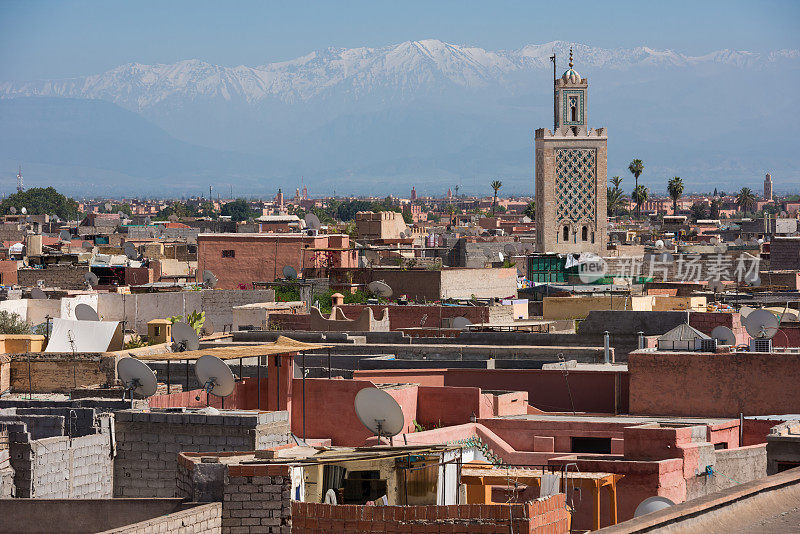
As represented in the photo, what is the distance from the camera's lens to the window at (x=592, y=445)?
15.2 meters

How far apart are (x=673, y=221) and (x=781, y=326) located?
7599 centimetres

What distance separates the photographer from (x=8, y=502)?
10117 mm

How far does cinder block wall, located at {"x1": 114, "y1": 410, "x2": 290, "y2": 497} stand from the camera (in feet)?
41.2

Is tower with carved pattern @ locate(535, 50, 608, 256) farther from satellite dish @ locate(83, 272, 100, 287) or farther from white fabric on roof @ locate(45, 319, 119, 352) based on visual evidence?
white fabric on roof @ locate(45, 319, 119, 352)

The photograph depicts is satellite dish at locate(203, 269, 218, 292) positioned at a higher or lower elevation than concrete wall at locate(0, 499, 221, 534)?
higher

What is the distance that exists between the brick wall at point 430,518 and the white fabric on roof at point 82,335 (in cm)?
1268

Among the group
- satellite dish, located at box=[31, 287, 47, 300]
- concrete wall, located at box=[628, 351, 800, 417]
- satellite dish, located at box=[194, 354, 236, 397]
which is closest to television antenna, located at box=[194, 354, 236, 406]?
satellite dish, located at box=[194, 354, 236, 397]

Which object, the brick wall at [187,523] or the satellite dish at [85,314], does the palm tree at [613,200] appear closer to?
the satellite dish at [85,314]

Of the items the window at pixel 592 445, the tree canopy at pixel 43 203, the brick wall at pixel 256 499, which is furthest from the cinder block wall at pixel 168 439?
the tree canopy at pixel 43 203

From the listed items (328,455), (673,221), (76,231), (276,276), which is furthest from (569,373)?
(673,221)

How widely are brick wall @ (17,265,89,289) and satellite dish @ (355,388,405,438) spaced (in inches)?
1049

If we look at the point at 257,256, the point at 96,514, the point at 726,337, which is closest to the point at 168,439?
the point at 96,514

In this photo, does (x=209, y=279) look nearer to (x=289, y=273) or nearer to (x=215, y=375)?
(x=289, y=273)

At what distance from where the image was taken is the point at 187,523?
9305 millimetres
